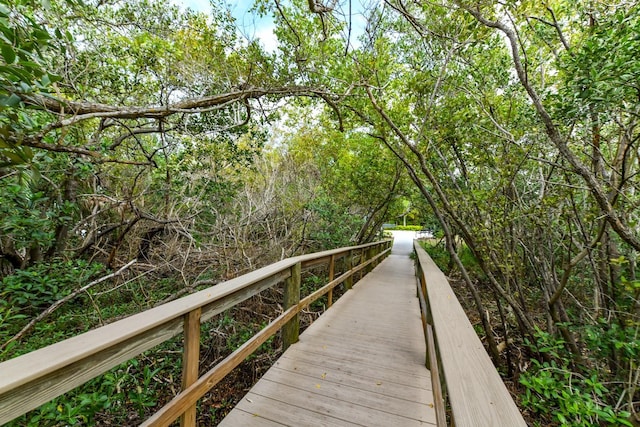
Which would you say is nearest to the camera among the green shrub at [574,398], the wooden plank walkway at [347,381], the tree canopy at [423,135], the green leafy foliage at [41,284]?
the wooden plank walkway at [347,381]

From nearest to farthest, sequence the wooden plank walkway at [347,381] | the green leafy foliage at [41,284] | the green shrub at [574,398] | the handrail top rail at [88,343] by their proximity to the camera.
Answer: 1. the handrail top rail at [88,343]
2. the wooden plank walkway at [347,381]
3. the green shrub at [574,398]
4. the green leafy foliage at [41,284]

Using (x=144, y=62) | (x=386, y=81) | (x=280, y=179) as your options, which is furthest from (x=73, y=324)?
(x=386, y=81)

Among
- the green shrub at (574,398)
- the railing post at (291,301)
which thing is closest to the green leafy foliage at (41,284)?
the railing post at (291,301)

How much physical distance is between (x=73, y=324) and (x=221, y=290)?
422cm

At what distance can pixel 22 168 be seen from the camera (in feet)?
4.98

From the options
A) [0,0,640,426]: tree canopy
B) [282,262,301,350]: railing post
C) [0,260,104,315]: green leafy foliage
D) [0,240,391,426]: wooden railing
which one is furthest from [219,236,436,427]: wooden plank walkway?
[0,260,104,315]: green leafy foliage

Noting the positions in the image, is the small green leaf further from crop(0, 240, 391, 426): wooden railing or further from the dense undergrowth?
the dense undergrowth

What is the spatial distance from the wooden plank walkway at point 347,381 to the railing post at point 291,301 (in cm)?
9

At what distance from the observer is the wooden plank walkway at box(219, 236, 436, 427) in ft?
5.83

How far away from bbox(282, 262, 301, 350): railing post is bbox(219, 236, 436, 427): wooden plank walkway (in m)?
0.09

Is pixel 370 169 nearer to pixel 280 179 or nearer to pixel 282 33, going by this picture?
pixel 280 179

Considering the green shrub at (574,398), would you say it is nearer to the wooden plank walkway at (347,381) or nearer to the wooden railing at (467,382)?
the wooden plank walkway at (347,381)

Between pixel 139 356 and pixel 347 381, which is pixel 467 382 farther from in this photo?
pixel 139 356

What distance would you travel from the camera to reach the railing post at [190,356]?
1.33m
